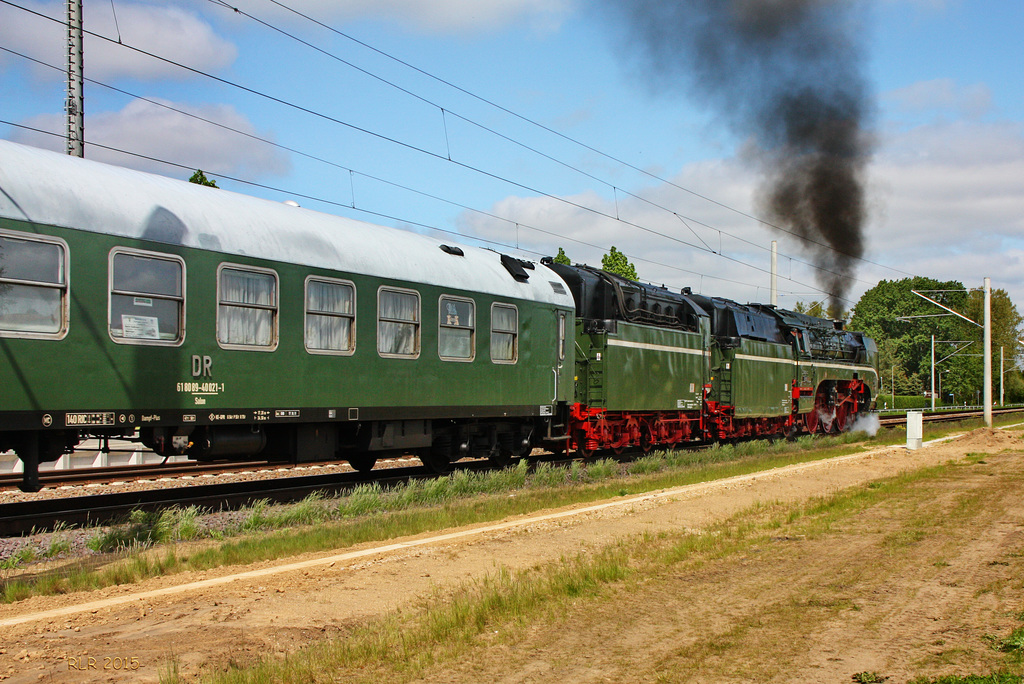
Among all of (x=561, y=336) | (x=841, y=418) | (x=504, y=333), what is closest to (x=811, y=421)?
(x=841, y=418)

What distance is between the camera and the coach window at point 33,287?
865cm

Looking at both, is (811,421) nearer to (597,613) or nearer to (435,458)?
(435,458)

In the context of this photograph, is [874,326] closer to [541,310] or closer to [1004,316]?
[1004,316]

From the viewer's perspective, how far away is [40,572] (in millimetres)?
8016

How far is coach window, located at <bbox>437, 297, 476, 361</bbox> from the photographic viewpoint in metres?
13.9

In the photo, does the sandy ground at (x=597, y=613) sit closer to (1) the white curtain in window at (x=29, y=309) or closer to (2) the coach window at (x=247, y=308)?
(1) the white curtain in window at (x=29, y=309)

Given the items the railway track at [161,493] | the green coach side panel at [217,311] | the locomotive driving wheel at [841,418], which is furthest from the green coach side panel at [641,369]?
the locomotive driving wheel at [841,418]

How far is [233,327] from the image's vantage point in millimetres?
10781

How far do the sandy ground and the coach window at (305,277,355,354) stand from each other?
3394 mm

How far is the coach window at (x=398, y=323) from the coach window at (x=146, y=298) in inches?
130

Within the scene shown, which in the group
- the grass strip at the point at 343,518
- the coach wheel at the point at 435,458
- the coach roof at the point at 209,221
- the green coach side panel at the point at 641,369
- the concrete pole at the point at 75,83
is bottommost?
the grass strip at the point at 343,518

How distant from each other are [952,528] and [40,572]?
10.2 metres

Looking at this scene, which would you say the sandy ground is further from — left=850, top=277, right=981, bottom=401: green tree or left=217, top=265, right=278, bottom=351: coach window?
left=850, top=277, right=981, bottom=401: green tree

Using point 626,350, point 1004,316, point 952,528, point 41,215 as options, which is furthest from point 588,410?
point 1004,316
